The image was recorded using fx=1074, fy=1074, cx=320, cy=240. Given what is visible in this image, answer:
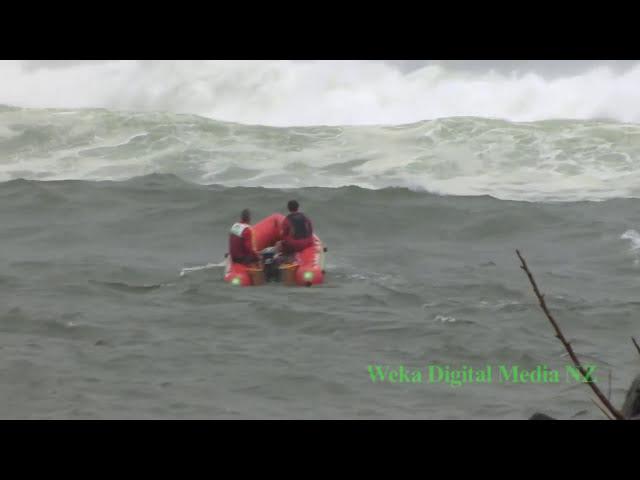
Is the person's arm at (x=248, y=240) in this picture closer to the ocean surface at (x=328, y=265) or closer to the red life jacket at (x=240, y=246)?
the red life jacket at (x=240, y=246)

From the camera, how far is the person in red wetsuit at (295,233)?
11.0m

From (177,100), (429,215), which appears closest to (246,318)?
(429,215)

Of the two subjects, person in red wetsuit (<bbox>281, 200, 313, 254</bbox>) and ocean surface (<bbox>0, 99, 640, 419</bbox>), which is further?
person in red wetsuit (<bbox>281, 200, 313, 254</bbox>)

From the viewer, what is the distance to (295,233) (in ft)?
36.2

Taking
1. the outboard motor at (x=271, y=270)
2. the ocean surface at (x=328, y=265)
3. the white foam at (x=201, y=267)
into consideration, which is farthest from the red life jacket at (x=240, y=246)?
the white foam at (x=201, y=267)

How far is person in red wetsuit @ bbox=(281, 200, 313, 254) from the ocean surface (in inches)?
19.9

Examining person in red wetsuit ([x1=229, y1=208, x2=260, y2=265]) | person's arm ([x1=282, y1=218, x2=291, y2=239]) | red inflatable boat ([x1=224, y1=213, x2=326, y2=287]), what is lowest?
red inflatable boat ([x1=224, y1=213, x2=326, y2=287])

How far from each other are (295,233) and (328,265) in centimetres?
72

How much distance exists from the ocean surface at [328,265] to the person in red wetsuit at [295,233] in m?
0.50

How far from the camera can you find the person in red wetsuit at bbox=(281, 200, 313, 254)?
433 inches

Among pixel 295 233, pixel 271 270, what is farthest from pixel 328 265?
pixel 271 270

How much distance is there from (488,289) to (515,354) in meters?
2.28

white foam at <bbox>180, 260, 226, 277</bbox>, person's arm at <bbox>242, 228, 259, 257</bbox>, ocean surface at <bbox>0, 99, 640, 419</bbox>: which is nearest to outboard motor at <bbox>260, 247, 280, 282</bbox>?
person's arm at <bbox>242, 228, 259, 257</bbox>

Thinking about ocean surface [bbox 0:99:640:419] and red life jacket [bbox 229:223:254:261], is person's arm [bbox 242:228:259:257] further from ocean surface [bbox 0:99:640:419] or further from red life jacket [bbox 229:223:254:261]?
ocean surface [bbox 0:99:640:419]
